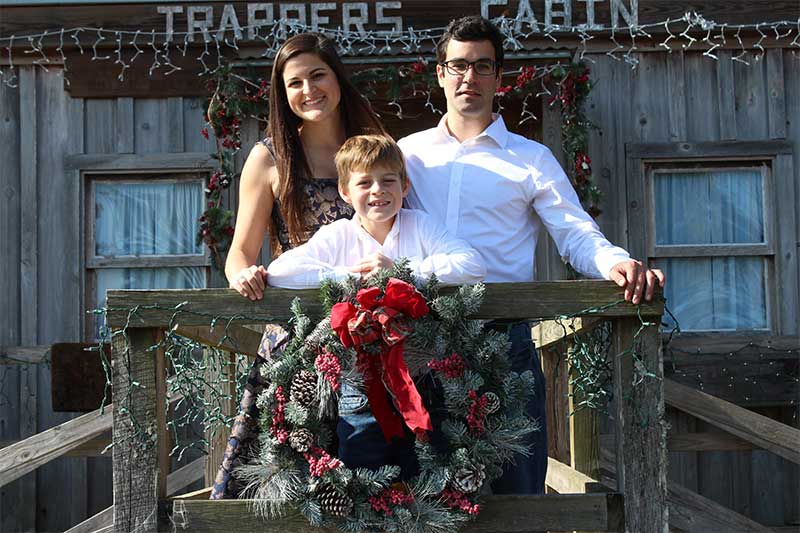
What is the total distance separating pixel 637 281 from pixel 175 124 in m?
4.51

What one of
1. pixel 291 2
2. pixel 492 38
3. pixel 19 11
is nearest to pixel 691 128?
pixel 291 2

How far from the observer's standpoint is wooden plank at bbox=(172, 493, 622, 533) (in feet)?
8.17

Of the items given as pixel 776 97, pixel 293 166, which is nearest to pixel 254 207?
pixel 293 166

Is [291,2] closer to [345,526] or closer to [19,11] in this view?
[19,11]

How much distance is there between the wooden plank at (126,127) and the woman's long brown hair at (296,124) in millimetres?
3450

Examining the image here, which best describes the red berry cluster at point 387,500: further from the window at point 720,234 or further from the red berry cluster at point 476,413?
the window at point 720,234

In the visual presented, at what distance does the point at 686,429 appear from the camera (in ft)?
21.1

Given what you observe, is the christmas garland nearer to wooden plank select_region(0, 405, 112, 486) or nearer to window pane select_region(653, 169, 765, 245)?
window pane select_region(653, 169, 765, 245)

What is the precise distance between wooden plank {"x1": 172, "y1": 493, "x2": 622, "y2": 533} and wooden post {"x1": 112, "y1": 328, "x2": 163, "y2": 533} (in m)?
0.08

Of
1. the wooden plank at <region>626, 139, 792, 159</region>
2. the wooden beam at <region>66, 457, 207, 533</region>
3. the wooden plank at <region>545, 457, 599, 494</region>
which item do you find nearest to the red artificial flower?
the wooden plank at <region>545, 457, 599, 494</region>

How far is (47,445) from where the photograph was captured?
15.9 ft

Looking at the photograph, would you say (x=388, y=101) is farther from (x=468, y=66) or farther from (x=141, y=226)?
(x=468, y=66)

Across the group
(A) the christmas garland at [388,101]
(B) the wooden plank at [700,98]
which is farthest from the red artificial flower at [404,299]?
(B) the wooden plank at [700,98]

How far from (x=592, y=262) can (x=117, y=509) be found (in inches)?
54.9
